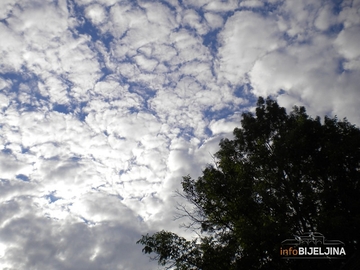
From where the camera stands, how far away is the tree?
11.1 metres

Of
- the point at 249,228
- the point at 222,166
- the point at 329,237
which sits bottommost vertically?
the point at 249,228

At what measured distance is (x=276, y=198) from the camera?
14.7m

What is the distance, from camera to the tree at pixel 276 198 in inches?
438

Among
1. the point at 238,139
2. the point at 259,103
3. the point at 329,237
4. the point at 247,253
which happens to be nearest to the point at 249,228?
the point at 247,253

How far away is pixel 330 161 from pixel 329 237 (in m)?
5.01

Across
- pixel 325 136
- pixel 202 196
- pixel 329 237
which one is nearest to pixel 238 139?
pixel 325 136

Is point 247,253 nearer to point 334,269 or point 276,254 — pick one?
point 276,254

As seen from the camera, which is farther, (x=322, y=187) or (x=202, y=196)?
(x=322, y=187)

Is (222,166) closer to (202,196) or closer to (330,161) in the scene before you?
(202,196)

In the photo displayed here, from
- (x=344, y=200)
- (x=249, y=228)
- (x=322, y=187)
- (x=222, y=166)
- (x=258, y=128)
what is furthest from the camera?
(x=258, y=128)

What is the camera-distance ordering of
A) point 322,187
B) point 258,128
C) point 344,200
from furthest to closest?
point 258,128
point 322,187
point 344,200

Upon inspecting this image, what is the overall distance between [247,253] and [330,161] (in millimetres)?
9061

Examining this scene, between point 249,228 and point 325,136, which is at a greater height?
point 325,136

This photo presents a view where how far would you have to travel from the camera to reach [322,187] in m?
16.1
